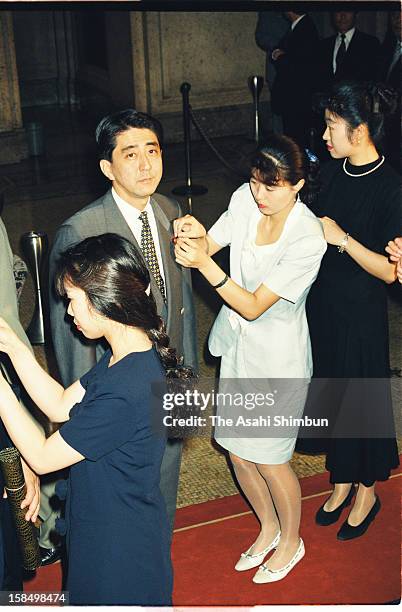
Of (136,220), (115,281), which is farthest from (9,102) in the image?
(115,281)

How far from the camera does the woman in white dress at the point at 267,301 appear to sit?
3465 mm

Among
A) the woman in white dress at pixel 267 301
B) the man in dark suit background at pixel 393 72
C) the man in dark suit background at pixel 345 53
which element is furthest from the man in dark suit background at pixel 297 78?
the woman in white dress at pixel 267 301

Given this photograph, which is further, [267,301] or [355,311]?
Answer: [355,311]

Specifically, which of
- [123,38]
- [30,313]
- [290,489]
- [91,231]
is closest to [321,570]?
[290,489]

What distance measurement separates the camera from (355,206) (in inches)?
152

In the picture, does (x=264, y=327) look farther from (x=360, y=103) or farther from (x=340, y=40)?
(x=340, y=40)

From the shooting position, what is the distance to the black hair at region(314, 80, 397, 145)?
3.70 meters

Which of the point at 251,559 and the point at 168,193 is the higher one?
the point at 251,559

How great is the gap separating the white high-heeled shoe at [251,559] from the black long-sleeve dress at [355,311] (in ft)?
1.38

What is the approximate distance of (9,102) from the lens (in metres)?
11.0

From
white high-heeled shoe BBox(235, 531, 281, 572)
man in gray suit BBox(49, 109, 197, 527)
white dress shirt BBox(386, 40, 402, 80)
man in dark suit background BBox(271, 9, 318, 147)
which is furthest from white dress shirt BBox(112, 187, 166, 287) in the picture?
man in dark suit background BBox(271, 9, 318, 147)

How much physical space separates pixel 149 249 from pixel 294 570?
1497mm

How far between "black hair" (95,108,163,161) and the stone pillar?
25.8 ft

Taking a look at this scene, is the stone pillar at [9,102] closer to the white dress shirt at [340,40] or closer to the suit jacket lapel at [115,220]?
the white dress shirt at [340,40]
